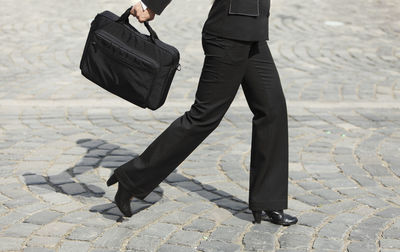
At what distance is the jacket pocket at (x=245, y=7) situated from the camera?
4.02m

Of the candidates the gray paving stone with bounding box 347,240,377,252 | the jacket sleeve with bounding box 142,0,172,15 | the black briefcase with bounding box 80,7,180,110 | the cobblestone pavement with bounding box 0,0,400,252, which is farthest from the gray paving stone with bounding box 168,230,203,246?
the jacket sleeve with bounding box 142,0,172,15

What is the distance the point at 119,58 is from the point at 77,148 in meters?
1.89

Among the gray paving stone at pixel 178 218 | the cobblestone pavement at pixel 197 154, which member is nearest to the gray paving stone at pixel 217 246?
the cobblestone pavement at pixel 197 154

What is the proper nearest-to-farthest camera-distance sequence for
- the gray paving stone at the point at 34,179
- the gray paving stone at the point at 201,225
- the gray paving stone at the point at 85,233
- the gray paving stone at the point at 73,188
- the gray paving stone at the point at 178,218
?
the gray paving stone at the point at 85,233 → the gray paving stone at the point at 201,225 → the gray paving stone at the point at 178,218 → the gray paving stone at the point at 73,188 → the gray paving stone at the point at 34,179

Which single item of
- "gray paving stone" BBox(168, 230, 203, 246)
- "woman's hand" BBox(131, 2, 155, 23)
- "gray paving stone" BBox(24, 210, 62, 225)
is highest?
"woman's hand" BBox(131, 2, 155, 23)

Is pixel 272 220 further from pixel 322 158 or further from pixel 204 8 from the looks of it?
pixel 204 8

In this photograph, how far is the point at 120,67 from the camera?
426cm

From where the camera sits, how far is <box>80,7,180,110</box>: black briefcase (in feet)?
13.8

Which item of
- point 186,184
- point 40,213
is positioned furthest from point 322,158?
point 40,213

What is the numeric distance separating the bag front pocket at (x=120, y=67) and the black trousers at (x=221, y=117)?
0.90 feet

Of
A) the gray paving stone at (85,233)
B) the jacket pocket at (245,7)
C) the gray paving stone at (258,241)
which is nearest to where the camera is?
the jacket pocket at (245,7)

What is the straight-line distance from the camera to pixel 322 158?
18.9ft

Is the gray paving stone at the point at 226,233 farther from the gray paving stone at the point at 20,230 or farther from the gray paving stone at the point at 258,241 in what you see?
the gray paving stone at the point at 20,230

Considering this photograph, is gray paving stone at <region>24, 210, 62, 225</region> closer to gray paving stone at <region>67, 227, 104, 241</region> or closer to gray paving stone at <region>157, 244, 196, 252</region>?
gray paving stone at <region>67, 227, 104, 241</region>
